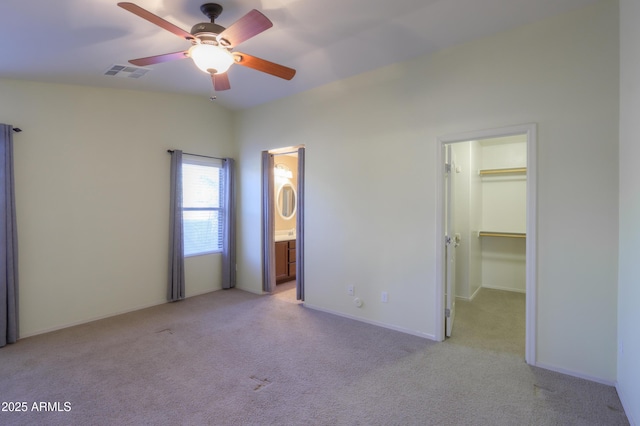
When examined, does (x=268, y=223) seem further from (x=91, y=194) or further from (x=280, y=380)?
(x=280, y=380)

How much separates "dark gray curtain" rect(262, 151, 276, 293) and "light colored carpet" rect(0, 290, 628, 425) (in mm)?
1363

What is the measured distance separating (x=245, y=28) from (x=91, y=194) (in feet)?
10.3

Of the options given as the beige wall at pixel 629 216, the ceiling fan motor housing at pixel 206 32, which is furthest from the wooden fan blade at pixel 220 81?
the beige wall at pixel 629 216

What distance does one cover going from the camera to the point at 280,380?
248 cm

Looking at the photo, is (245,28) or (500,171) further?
(500,171)

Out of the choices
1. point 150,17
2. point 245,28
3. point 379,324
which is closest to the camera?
point 150,17

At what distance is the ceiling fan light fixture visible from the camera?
2.09m

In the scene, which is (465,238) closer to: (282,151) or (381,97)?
(381,97)

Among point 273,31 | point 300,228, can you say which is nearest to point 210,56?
point 273,31

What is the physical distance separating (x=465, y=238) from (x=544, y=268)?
2102mm

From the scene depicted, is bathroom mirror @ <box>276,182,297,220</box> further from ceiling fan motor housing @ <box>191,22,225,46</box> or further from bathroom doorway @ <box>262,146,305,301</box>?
ceiling fan motor housing @ <box>191,22,225,46</box>

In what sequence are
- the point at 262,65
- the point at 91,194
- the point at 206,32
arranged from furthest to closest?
the point at 91,194 < the point at 262,65 < the point at 206,32

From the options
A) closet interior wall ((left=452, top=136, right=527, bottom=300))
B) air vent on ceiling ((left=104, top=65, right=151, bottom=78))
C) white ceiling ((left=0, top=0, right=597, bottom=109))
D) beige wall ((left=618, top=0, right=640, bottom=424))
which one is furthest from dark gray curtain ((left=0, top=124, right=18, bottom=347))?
closet interior wall ((left=452, top=136, right=527, bottom=300))

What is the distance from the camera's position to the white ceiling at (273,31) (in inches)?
91.3
